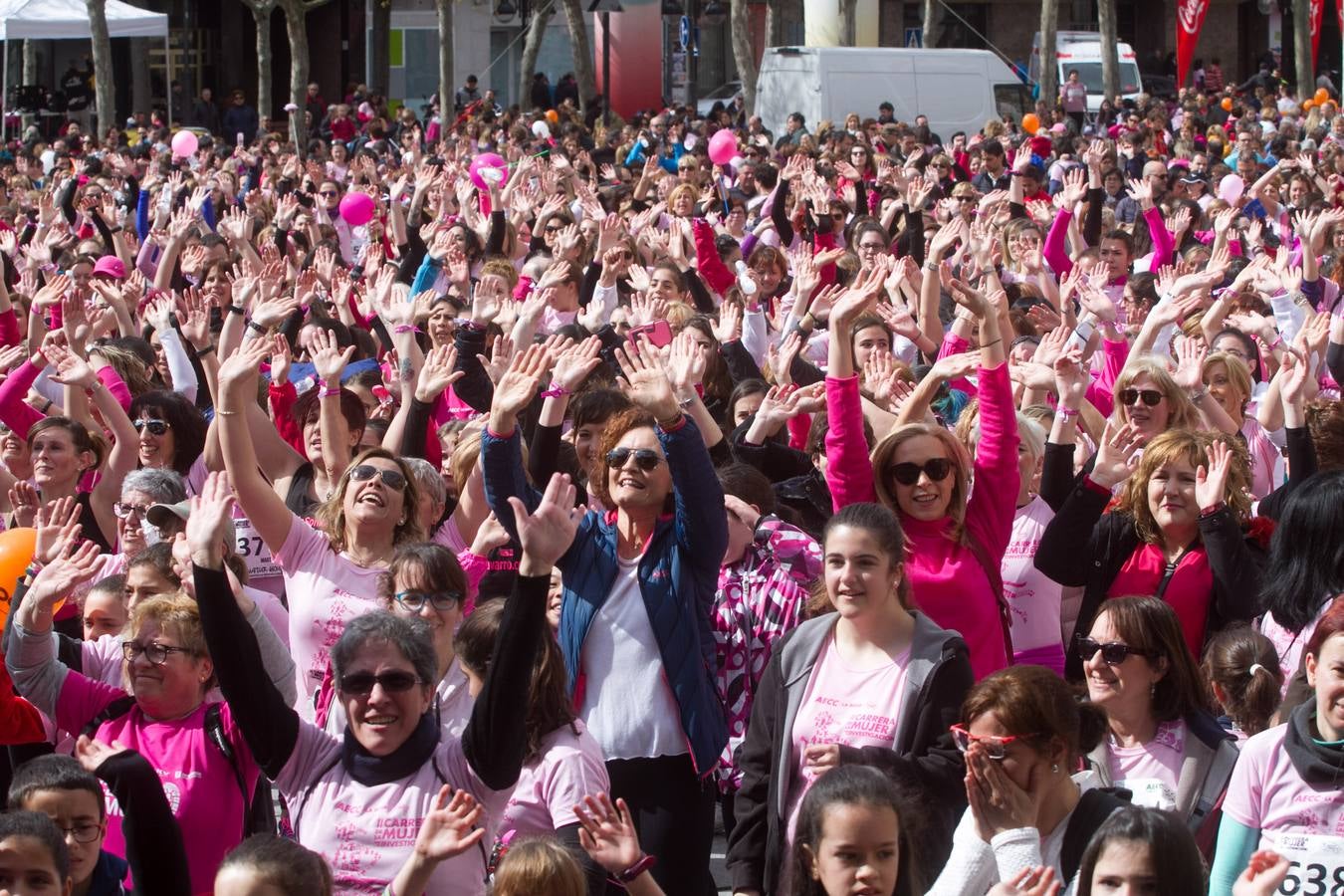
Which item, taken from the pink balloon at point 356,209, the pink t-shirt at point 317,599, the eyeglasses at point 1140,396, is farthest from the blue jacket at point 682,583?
the pink balloon at point 356,209

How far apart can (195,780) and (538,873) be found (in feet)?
3.32

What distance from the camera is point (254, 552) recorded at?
621cm

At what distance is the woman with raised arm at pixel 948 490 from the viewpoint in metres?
4.88

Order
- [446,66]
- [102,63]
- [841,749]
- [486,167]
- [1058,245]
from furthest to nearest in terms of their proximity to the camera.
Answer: [446,66]
[102,63]
[486,167]
[1058,245]
[841,749]

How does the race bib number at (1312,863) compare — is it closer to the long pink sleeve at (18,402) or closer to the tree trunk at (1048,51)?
the long pink sleeve at (18,402)

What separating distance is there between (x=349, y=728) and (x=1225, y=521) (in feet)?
7.59

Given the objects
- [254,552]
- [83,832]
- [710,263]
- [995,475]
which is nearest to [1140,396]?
[995,475]

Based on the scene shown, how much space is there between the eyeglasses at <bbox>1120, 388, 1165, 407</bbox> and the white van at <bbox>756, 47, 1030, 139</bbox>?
19.1 m

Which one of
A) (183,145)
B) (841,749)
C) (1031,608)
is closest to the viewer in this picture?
(841,749)

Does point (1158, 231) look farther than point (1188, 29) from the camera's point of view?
No

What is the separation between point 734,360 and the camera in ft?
26.0

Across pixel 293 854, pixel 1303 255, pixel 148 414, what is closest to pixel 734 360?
pixel 148 414

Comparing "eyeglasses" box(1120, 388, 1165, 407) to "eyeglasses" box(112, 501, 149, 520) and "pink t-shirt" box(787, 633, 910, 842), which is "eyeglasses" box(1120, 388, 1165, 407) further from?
"eyeglasses" box(112, 501, 149, 520)

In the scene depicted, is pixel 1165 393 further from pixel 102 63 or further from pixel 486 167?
pixel 102 63
